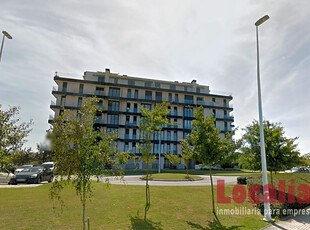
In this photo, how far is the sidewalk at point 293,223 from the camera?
23.8 feet

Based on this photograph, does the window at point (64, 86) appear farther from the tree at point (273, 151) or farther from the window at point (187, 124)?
the tree at point (273, 151)

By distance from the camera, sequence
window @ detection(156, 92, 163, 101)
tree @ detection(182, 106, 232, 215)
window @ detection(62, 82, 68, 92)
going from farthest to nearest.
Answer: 1. window @ detection(156, 92, 163, 101)
2. window @ detection(62, 82, 68, 92)
3. tree @ detection(182, 106, 232, 215)

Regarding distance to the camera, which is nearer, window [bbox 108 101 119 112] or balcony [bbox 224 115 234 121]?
window [bbox 108 101 119 112]

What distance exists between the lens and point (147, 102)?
4209 cm

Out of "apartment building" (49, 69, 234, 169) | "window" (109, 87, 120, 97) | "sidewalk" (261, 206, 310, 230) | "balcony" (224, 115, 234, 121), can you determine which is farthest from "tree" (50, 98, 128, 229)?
"balcony" (224, 115, 234, 121)

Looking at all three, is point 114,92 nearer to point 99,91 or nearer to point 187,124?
point 99,91

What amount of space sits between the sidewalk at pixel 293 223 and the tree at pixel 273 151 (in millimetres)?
3205

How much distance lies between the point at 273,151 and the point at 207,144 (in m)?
4.81

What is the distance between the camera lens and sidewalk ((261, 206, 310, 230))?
285 inches

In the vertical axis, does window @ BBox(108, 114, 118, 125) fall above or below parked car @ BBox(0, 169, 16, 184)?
above

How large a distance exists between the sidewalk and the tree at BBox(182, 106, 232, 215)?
328 cm

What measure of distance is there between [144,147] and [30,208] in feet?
18.6

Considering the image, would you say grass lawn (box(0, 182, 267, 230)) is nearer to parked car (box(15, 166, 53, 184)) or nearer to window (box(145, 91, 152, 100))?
parked car (box(15, 166, 53, 184))

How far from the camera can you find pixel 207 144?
927 centimetres
